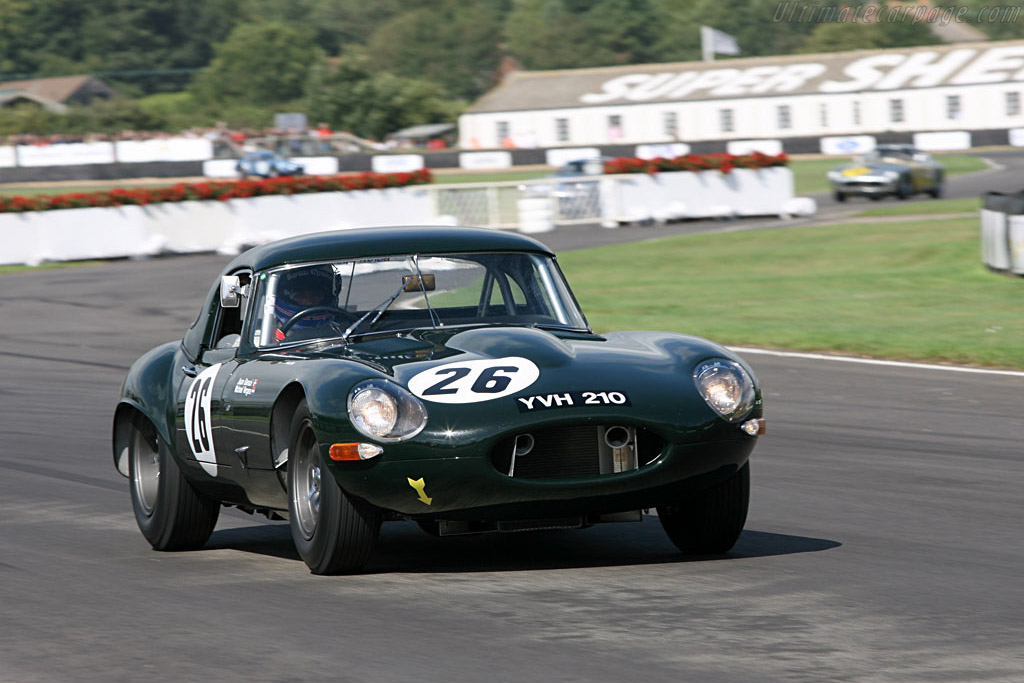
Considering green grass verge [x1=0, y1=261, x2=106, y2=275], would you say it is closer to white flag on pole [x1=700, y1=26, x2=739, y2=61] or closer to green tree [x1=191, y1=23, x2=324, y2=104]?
white flag on pole [x1=700, y1=26, x2=739, y2=61]

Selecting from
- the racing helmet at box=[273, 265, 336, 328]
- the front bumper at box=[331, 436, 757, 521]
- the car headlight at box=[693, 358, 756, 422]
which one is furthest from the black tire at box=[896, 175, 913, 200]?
the front bumper at box=[331, 436, 757, 521]

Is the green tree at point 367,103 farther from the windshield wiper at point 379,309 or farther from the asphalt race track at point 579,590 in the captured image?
the windshield wiper at point 379,309

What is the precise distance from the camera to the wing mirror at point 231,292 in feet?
24.2

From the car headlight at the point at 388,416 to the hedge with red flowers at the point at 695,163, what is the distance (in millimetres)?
31881

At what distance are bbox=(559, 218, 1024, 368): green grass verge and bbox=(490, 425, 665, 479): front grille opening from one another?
900 centimetres

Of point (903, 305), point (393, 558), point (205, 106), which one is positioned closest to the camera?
point (393, 558)

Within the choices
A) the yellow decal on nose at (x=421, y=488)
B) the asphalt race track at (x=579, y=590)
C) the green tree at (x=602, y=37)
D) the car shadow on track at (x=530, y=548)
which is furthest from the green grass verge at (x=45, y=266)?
the green tree at (x=602, y=37)

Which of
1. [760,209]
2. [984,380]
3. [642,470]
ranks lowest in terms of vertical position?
[760,209]

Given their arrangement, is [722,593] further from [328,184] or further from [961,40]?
[961,40]

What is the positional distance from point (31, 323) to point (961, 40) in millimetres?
136650

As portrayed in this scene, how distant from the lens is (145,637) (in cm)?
550

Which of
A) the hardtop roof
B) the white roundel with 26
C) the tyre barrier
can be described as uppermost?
the hardtop roof

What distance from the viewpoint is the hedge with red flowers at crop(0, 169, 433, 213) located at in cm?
3209

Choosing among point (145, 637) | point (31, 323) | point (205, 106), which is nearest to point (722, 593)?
point (145, 637)
